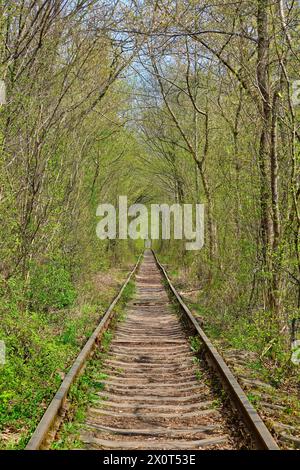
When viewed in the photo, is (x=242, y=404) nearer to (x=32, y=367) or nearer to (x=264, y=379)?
(x=264, y=379)

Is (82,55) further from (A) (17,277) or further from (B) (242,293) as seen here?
(B) (242,293)

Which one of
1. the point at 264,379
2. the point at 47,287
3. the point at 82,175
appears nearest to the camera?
the point at 264,379

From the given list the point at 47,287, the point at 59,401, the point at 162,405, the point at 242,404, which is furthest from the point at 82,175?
the point at 242,404

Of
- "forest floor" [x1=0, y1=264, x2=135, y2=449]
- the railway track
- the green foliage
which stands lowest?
the railway track

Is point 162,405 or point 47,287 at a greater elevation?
point 47,287

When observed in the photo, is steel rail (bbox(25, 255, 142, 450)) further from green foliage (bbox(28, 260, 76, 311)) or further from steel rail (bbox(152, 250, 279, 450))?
steel rail (bbox(152, 250, 279, 450))

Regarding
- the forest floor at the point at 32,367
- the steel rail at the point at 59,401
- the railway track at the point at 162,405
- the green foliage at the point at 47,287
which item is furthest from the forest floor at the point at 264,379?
the green foliage at the point at 47,287

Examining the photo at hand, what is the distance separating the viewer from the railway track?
477cm

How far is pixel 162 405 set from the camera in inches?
237

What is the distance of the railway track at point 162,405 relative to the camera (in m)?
4.77

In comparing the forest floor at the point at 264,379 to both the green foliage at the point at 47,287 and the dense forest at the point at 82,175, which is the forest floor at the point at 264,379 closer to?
the dense forest at the point at 82,175

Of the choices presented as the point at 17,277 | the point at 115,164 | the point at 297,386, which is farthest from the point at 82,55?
the point at 115,164

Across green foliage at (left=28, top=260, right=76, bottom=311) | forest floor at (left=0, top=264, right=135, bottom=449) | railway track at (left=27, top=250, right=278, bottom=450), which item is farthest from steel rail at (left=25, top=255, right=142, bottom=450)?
green foliage at (left=28, top=260, right=76, bottom=311)

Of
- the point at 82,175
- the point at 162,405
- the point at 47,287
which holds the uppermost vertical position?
the point at 82,175
